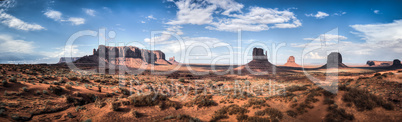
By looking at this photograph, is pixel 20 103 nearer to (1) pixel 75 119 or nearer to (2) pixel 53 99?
(2) pixel 53 99

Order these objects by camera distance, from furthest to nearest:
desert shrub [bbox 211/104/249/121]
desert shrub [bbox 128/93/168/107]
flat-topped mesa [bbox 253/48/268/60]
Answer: flat-topped mesa [bbox 253/48/268/60] → desert shrub [bbox 128/93/168/107] → desert shrub [bbox 211/104/249/121]

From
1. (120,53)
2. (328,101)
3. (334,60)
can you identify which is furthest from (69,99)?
(120,53)

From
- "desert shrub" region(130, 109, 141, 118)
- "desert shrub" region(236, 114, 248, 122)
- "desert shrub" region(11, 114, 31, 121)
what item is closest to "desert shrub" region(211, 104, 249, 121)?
"desert shrub" region(236, 114, 248, 122)

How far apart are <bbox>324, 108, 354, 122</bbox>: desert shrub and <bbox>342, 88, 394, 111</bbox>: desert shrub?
3.26ft

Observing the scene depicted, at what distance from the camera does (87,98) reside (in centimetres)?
1236

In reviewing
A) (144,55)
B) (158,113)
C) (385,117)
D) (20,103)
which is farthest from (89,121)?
(144,55)

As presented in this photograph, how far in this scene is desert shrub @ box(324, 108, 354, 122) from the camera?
7.75 m

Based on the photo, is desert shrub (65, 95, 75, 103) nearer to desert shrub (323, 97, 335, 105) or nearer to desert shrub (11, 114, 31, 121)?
desert shrub (11, 114, 31, 121)

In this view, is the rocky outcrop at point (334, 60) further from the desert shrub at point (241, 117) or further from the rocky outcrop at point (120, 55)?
the rocky outcrop at point (120, 55)

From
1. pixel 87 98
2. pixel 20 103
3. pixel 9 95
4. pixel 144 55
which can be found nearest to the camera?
pixel 20 103

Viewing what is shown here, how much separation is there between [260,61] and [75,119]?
89.3 metres

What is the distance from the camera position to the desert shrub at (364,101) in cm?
800

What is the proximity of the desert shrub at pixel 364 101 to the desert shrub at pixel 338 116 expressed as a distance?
995 millimetres

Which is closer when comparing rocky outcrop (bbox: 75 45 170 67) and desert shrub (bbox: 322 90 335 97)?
desert shrub (bbox: 322 90 335 97)
